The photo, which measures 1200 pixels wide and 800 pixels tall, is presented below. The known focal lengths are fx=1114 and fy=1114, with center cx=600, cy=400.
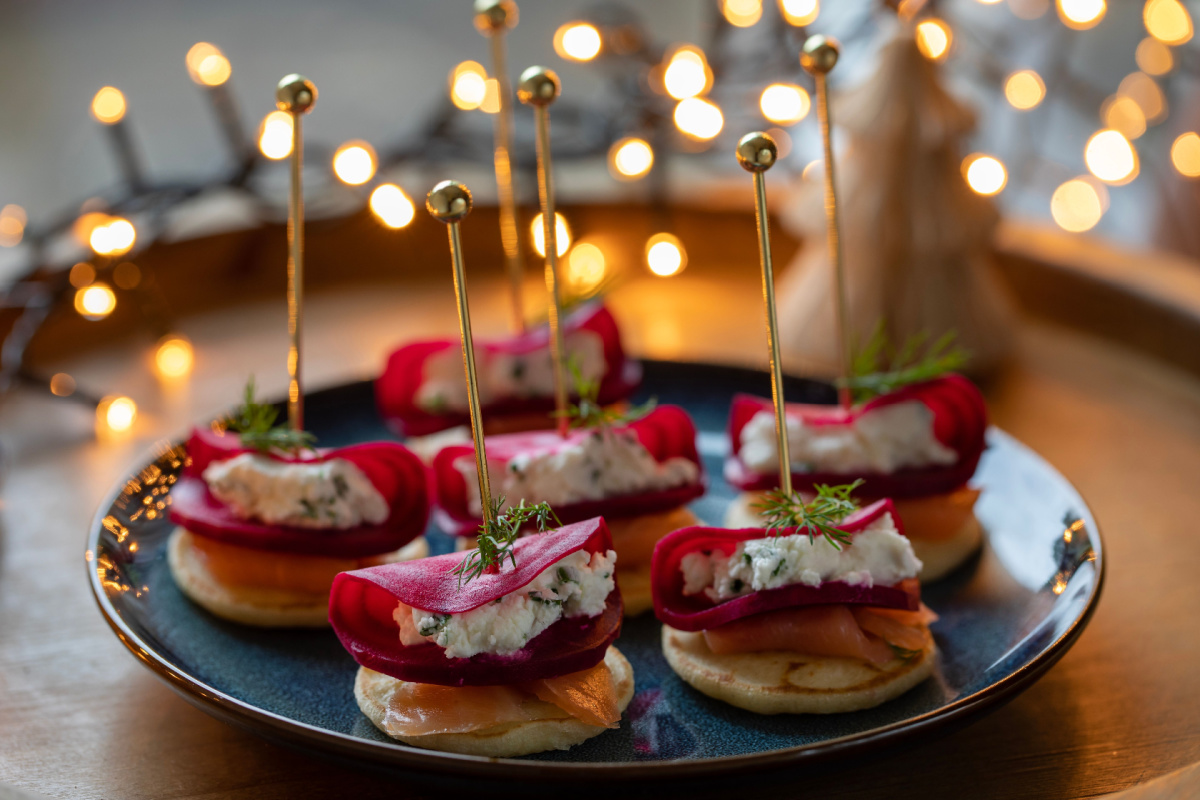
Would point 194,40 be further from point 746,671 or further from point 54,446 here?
point 746,671

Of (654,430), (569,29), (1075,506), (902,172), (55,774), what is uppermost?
(569,29)

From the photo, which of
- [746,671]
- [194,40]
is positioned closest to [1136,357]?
[746,671]

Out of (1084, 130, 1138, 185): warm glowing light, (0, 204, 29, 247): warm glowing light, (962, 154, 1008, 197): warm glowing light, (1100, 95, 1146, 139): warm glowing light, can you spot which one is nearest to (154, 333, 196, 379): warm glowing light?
(0, 204, 29, 247): warm glowing light

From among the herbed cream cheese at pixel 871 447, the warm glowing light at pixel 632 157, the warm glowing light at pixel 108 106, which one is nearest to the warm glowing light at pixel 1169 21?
the warm glowing light at pixel 632 157

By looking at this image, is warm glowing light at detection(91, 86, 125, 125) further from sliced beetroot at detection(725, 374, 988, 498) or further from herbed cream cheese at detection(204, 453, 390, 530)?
sliced beetroot at detection(725, 374, 988, 498)

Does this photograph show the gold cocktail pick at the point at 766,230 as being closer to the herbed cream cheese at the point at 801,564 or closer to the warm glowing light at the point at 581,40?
the herbed cream cheese at the point at 801,564

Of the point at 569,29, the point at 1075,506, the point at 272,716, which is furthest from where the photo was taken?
the point at 569,29

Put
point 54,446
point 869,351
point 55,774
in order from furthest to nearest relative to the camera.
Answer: point 54,446 < point 869,351 < point 55,774
